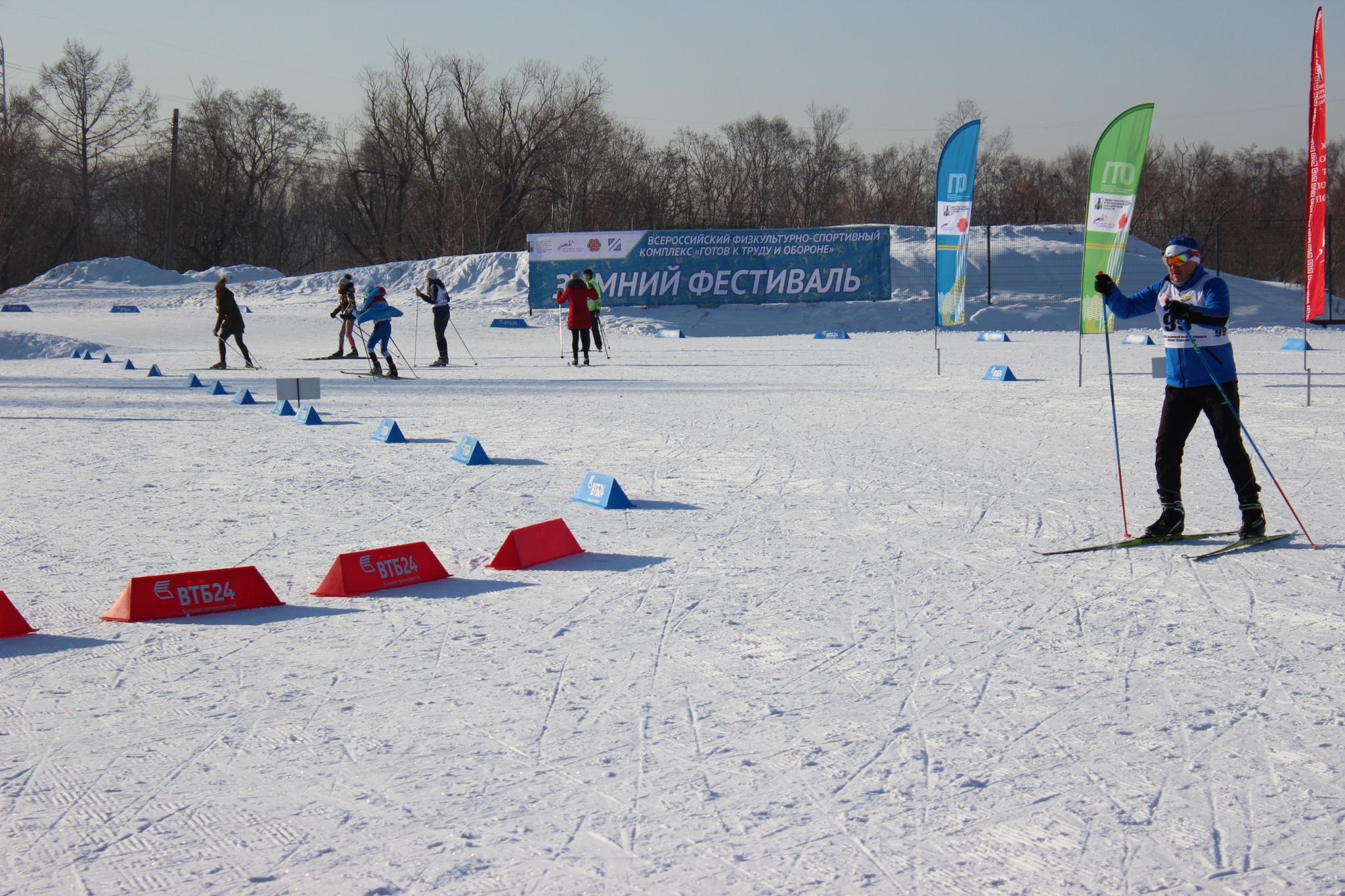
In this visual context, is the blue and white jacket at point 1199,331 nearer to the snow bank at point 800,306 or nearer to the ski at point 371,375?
the ski at point 371,375

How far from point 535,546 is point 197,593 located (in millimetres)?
1616

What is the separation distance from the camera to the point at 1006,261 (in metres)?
33.3

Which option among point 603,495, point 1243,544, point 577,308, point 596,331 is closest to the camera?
point 1243,544

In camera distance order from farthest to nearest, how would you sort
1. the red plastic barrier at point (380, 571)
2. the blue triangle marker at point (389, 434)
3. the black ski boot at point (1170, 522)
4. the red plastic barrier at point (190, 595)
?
the blue triangle marker at point (389, 434) → the black ski boot at point (1170, 522) → the red plastic barrier at point (380, 571) → the red plastic barrier at point (190, 595)

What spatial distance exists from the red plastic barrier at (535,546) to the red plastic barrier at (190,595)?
3.70 feet

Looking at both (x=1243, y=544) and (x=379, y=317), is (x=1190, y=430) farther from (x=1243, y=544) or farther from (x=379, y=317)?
(x=379, y=317)

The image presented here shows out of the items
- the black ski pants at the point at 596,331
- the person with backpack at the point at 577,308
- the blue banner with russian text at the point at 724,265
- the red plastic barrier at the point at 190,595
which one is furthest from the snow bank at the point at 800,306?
the red plastic barrier at the point at 190,595

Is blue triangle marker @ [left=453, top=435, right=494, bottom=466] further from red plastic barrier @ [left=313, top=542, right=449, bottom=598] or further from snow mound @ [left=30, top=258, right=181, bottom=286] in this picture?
snow mound @ [left=30, top=258, right=181, bottom=286]

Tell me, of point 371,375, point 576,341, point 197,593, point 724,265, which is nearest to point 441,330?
point 371,375

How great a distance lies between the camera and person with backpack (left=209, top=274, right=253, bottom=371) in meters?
18.4

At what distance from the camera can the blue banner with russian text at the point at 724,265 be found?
2995cm

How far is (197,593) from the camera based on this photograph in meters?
5.05

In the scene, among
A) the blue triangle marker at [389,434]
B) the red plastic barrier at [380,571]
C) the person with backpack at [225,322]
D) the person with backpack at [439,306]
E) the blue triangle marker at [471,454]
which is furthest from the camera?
the person with backpack at [439,306]

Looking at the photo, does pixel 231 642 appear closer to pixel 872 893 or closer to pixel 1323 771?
pixel 872 893
